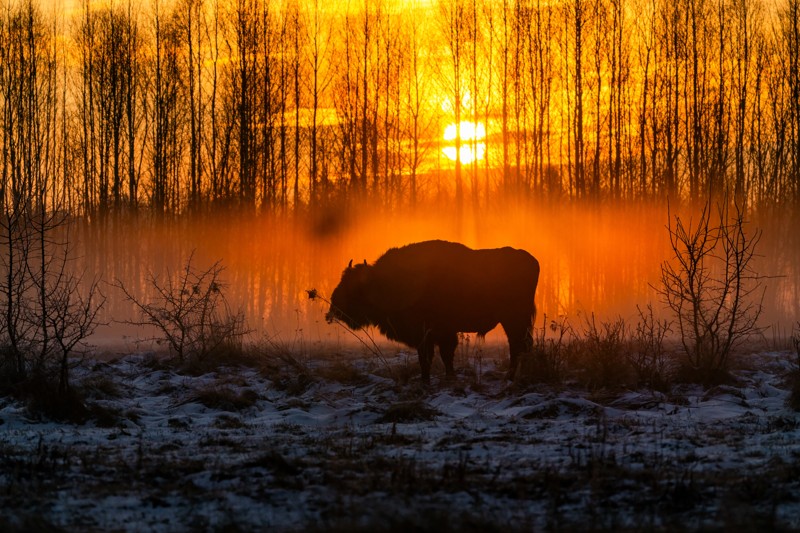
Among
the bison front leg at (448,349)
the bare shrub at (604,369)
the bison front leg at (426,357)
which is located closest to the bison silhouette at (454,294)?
the bison front leg at (448,349)

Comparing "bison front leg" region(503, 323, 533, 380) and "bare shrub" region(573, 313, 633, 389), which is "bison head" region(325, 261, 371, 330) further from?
"bare shrub" region(573, 313, 633, 389)

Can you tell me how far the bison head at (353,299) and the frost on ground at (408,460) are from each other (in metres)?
2.65

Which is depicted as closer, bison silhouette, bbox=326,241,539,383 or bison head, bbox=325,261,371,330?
bison silhouette, bbox=326,241,539,383

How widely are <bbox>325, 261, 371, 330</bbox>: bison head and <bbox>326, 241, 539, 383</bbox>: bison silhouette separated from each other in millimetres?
403

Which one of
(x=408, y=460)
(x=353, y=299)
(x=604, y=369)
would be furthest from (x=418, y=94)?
(x=408, y=460)

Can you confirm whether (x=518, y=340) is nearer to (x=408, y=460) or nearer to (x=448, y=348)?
(x=448, y=348)

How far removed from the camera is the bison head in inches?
567

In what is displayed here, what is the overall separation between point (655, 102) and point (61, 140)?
22889 mm

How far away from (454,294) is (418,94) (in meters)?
18.0

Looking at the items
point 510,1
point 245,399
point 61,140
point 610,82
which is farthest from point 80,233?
point 245,399

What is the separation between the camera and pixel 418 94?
30438 mm

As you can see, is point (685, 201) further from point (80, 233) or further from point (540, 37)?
point (80, 233)

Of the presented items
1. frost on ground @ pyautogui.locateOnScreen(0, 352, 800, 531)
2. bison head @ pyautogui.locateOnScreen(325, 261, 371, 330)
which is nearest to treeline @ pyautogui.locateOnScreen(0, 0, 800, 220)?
bison head @ pyautogui.locateOnScreen(325, 261, 371, 330)

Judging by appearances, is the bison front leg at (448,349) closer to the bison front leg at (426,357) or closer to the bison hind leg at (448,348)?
the bison hind leg at (448,348)
